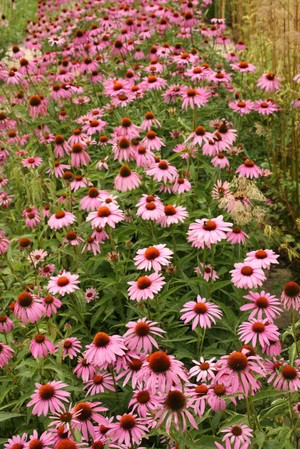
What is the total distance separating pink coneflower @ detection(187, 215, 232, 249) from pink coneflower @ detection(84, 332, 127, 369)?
1.75ft

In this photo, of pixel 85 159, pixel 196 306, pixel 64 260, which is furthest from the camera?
pixel 85 159

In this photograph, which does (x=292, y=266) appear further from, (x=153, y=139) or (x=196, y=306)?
(x=196, y=306)

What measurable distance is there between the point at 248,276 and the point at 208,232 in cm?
25

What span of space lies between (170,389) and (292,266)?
2213 mm

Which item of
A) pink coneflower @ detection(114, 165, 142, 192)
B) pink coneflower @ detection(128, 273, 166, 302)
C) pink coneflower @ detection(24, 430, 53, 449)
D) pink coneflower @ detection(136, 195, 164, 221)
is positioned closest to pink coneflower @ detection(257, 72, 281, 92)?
pink coneflower @ detection(114, 165, 142, 192)

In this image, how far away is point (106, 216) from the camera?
2297 millimetres

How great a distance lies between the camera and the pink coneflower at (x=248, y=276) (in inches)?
75.0

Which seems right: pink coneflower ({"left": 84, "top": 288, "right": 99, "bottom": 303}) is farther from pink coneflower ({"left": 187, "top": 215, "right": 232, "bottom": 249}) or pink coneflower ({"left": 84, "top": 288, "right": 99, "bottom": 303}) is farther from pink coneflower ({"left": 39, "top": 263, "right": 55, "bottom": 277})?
pink coneflower ({"left": 187, "top": 215, "right": 232, "bottom": 249})

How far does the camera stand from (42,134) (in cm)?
380

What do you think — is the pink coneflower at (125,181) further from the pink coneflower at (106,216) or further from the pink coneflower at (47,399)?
the pink coneflower at (47,399)

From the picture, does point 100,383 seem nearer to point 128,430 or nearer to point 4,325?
point 128,430

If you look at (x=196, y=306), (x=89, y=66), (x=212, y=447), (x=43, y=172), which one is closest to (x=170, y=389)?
(x=212, y=447)

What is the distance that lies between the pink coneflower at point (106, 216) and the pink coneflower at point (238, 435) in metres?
1.04

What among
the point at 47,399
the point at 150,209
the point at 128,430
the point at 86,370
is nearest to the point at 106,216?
the point at 150,209
